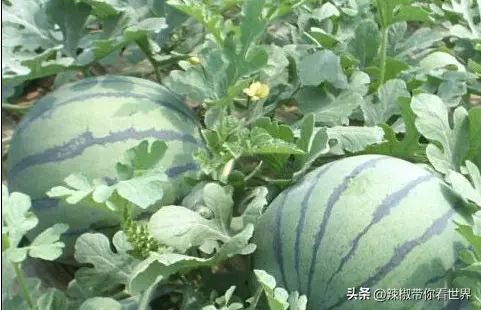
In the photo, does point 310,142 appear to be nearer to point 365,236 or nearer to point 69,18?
point 365,236

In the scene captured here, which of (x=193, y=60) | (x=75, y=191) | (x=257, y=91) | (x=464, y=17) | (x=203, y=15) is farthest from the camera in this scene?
(x=464, y=17)

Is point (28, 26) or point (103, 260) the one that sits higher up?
point (28, 26)

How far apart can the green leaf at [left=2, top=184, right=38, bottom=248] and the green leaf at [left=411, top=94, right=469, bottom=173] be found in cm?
75

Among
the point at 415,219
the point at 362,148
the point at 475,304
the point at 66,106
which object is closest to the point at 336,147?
the point at 362,148

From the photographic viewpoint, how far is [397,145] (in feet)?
6.09

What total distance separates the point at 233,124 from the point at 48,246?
53cm

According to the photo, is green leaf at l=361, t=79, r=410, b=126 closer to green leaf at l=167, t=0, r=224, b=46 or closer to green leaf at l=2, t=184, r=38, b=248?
green leaf at l=167, t=0, r=224, b=46

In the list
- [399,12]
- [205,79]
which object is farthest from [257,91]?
[399,12]

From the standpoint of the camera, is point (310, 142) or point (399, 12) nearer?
point (310, 142)

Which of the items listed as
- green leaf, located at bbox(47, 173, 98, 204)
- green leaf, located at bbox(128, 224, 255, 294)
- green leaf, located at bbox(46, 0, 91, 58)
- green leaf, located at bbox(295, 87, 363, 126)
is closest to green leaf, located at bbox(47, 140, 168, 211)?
green leaf, located at bbox(47, 173, 98, 204)

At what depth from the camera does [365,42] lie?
211 cm

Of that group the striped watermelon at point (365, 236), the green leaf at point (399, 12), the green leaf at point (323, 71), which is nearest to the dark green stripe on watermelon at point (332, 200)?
the striped watermelon at point (365, 236)

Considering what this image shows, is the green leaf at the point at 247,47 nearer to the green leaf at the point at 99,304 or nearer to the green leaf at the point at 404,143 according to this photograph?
the green leaf at the point at 404,143

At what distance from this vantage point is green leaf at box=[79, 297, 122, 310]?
5.24 ft
